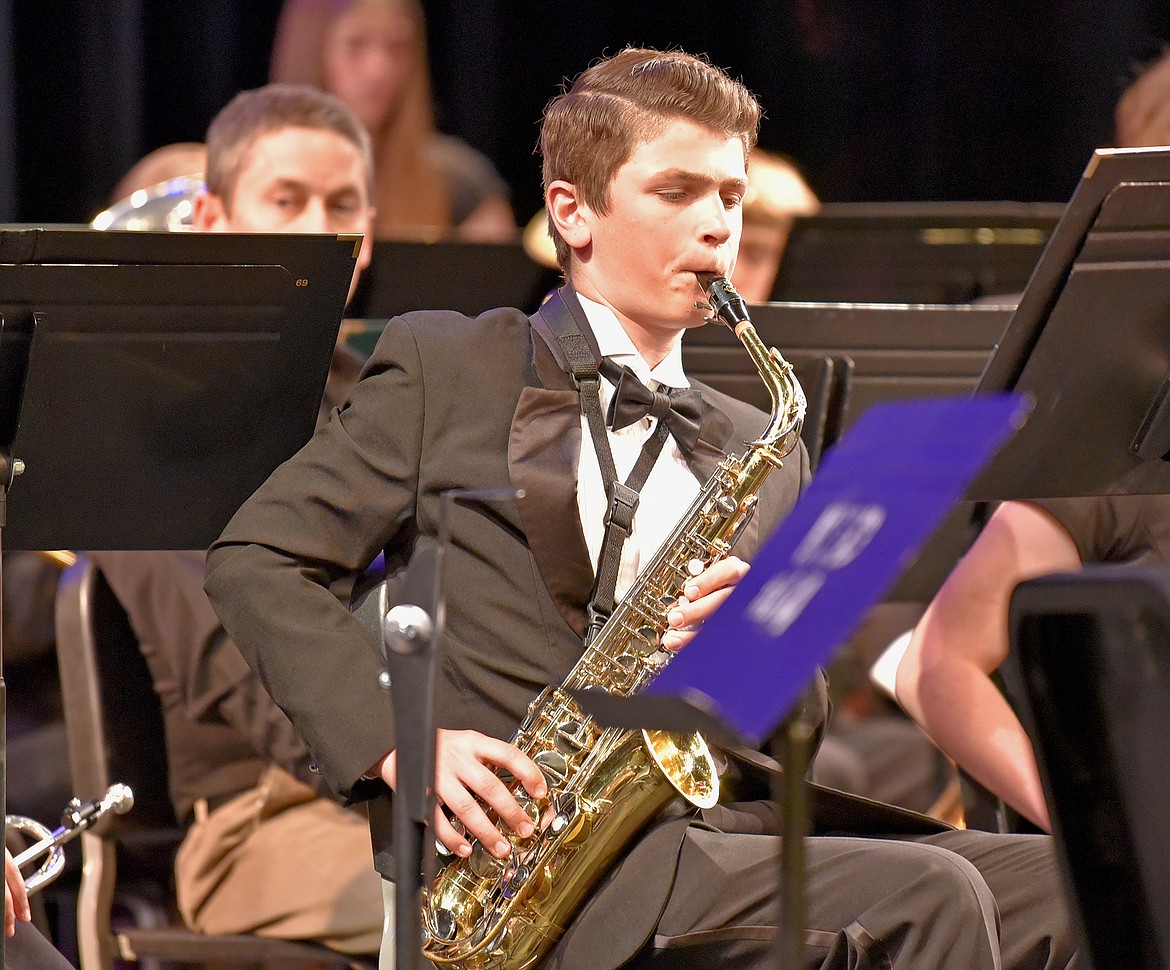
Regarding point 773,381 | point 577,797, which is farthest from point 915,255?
point 577,797

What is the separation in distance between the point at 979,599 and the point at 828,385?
18.3 inches

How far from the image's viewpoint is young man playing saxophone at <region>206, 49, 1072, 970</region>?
1.93m

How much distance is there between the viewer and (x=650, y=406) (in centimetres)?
217

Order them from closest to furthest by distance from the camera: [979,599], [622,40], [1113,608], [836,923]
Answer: [1113,608]
[836,923]
[979,599]
[622,40]

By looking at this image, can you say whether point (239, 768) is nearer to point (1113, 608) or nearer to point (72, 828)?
point (72, 828)

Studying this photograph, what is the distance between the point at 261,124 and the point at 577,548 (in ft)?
5.22

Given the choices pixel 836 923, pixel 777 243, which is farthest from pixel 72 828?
pixel 777 243

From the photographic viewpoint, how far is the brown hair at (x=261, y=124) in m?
3.29

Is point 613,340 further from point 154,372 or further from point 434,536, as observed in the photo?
point 154,372

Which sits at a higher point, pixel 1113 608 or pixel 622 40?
pixel 622 40

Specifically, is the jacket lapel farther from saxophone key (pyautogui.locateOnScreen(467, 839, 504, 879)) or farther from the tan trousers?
the tan trousers

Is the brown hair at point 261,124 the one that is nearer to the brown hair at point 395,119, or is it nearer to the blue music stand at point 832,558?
the brown hair at point 395,119

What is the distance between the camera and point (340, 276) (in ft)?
6.66

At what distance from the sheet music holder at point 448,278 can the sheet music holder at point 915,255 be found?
719 mm
